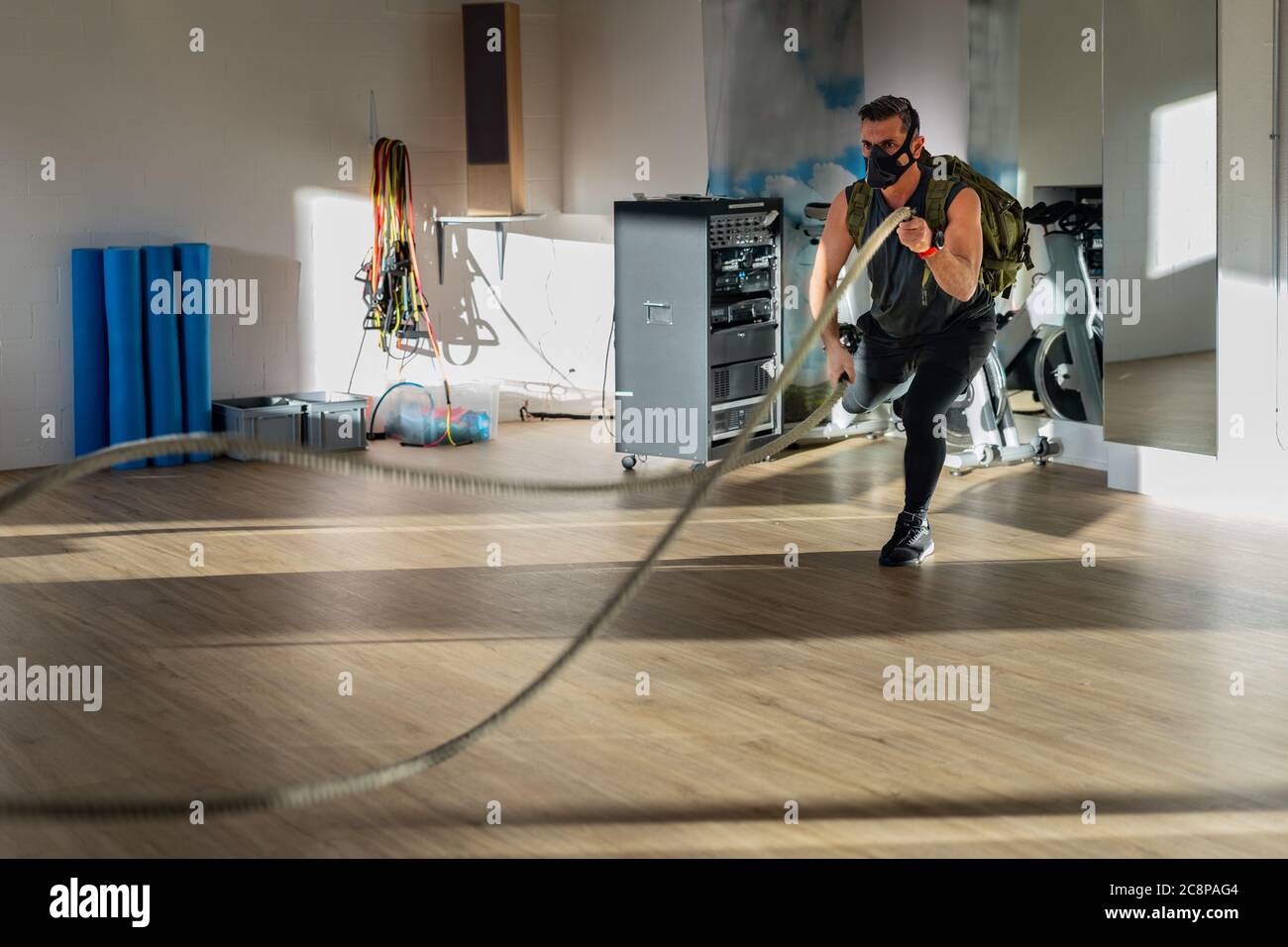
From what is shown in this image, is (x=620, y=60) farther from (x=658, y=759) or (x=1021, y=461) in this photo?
(x=658, y=759)

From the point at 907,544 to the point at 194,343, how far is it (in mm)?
3851

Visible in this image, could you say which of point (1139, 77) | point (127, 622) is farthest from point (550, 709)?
point (1139, 77)

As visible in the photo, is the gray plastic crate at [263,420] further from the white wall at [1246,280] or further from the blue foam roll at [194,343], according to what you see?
the white wall at [1246,280]

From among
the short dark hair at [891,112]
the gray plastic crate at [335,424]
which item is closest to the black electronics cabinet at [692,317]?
the gray plastic crate at [335,424]

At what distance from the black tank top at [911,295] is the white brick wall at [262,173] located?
371cm

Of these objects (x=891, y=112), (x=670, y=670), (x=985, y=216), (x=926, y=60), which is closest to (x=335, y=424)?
(x=926, y=60)

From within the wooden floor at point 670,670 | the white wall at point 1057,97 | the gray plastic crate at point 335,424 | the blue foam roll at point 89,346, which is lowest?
the wooden floor at point 670,670

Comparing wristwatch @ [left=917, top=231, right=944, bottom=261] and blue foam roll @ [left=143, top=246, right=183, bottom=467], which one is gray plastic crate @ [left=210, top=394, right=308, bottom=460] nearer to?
blue foam roll @ [left=143, top=246, right=183, bottom=467]

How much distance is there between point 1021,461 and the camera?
696cm

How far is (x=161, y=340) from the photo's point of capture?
724cm

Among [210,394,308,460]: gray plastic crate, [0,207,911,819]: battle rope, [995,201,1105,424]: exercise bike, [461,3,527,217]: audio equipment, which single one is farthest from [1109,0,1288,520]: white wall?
[210,394,308,460]: gray plastic crate

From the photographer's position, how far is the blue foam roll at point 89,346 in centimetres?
715

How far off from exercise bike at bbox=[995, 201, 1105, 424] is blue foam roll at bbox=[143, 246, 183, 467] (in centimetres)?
382

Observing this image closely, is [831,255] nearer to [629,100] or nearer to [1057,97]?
[1057,97]
